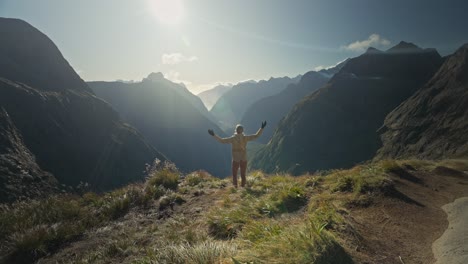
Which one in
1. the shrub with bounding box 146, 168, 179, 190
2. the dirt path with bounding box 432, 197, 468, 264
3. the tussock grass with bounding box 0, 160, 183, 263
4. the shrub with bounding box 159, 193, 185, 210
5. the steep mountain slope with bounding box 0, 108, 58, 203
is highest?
the dirt path with bounding box 432, 197, 468, 264

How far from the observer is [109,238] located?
23.1 ft

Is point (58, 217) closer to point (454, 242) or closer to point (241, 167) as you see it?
point (241, 167)

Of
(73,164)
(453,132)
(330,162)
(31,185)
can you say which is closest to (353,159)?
(330,162)

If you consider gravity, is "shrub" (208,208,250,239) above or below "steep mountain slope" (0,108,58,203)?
above

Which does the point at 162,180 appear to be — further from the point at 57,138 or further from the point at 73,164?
the point at 57,138

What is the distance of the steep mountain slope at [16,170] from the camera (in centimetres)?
6625

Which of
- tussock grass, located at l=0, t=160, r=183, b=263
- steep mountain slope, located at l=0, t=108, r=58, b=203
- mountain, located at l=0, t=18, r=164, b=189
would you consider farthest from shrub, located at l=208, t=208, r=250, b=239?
mountain, located at l=0, t=18, r=164, b=189

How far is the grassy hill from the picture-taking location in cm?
418

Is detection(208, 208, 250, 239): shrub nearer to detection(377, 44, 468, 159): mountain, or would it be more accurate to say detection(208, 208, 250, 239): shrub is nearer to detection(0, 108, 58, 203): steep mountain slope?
detection(0, 108, 58, 203): steep mountain slope

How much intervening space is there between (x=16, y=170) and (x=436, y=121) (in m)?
157

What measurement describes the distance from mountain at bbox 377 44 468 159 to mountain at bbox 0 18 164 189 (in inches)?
4807

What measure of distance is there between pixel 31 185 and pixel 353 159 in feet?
521

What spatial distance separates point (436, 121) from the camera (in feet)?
427

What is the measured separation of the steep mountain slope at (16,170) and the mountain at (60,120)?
20.1 ft
